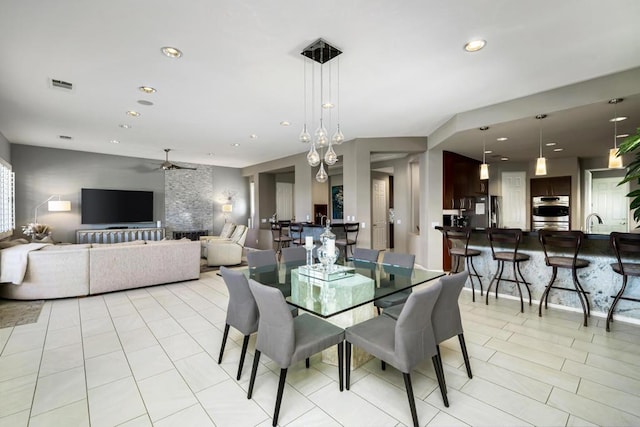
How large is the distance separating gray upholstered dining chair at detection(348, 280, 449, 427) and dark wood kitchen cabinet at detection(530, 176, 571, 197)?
8.11 meters

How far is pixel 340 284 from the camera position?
2.49m

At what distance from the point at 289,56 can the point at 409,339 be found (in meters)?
2.74

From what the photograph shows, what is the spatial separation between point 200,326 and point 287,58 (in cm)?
313

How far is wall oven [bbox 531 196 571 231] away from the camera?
7.59 meters

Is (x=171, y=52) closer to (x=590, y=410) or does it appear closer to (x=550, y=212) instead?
(x=590, y=410)

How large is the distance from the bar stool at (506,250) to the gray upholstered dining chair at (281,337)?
298 cm

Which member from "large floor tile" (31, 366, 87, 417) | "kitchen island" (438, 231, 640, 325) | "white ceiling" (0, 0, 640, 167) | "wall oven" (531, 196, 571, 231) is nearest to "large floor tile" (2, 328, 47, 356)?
"large floor tile" (31, 366, 87, 417)

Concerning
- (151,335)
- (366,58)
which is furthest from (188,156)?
(366,58)

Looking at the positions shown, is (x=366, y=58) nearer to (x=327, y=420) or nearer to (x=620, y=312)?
(x=327, y=420)

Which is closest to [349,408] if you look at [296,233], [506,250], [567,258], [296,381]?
[296,381]

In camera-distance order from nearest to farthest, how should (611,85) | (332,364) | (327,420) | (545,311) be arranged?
(327,420)
(332,364)
(611,85)
(545,311)

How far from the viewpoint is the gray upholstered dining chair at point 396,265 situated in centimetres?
279

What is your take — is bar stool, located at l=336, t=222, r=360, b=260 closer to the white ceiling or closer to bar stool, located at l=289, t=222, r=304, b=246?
bar stool, located at l=289, t=222, r=304, b=246

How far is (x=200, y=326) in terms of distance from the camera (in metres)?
3.37
